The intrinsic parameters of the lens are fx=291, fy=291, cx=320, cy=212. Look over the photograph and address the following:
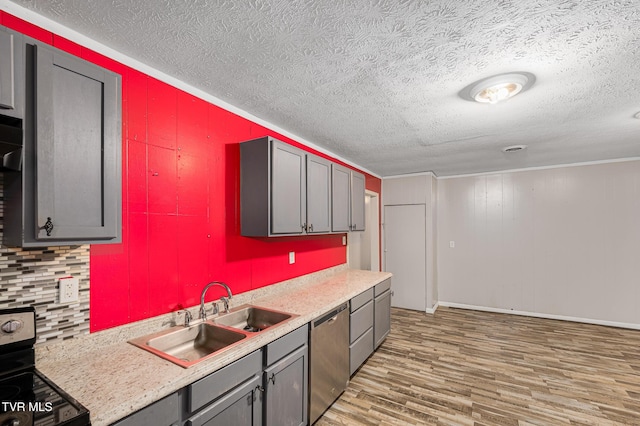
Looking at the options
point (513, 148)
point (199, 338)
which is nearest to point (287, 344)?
point (199, 338)

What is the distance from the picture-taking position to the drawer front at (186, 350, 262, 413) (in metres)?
1.35

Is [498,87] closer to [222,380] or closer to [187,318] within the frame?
[222,380]

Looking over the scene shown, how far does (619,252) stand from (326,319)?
15.9 feet

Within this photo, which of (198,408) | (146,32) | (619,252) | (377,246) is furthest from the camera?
(377,246)

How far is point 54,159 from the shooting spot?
1.18 metres

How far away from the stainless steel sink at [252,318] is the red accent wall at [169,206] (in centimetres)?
19

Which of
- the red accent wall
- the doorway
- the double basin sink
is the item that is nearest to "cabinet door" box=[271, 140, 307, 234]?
the red accent wall

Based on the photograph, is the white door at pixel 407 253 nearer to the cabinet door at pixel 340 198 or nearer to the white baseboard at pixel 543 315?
the white baseboard at pixel 543 315

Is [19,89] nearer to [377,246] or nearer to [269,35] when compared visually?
[269,35]

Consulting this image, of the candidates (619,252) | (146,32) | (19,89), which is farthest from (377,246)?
(19,89)

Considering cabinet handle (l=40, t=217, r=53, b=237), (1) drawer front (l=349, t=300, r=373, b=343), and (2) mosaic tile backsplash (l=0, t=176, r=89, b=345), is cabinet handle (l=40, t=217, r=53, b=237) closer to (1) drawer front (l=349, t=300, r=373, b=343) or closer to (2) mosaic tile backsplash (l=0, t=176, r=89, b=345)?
(2) mosaic tile backsplash (l=0, t=176, r=89, b=345)

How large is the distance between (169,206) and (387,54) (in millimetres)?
1663

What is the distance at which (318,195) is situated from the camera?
2975mm

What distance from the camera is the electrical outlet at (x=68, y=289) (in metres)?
1.43
